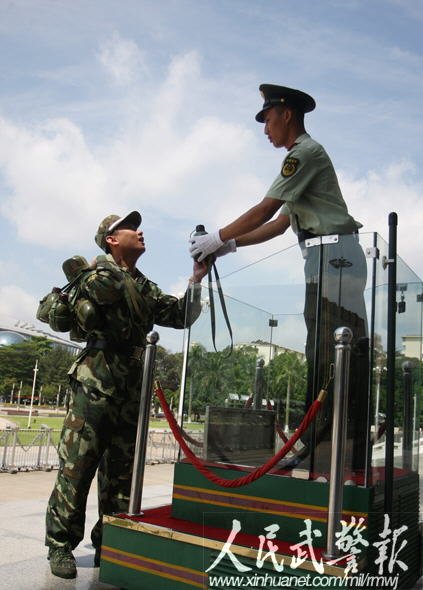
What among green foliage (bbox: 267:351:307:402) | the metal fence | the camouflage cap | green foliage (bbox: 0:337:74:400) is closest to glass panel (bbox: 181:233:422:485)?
green foliage (bbox: 267:351:307:402)

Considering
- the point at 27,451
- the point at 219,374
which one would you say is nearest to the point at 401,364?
the point at 219,374

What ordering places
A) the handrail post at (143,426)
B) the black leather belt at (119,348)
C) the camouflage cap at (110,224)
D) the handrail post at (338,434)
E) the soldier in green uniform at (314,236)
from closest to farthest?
the handrail post at (338,434), the soldier in green uniform at (314,236), the handrail post at (143,426), the black leather belt at (119,348), the camouflage cap at (110,224)

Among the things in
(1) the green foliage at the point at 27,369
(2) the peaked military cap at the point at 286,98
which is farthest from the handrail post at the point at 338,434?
(1) the green foliage at the point at 27,369

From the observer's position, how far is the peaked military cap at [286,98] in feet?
10.3

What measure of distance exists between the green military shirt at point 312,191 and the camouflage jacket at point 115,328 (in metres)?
0.79

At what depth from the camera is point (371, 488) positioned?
2.52m

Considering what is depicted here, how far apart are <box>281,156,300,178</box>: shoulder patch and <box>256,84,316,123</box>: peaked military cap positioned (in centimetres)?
40

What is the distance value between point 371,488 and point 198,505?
0.94m

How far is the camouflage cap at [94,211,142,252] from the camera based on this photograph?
361 centimetres

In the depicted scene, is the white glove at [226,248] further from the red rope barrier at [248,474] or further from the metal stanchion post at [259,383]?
the red rope barrier at [248,474]

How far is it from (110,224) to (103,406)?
4.09ft

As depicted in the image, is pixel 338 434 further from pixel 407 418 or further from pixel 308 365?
pixel 407 418

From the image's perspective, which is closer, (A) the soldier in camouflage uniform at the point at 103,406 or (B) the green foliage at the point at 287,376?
(B) the green foliage at the point at 287,376

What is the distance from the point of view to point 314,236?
2.99m
